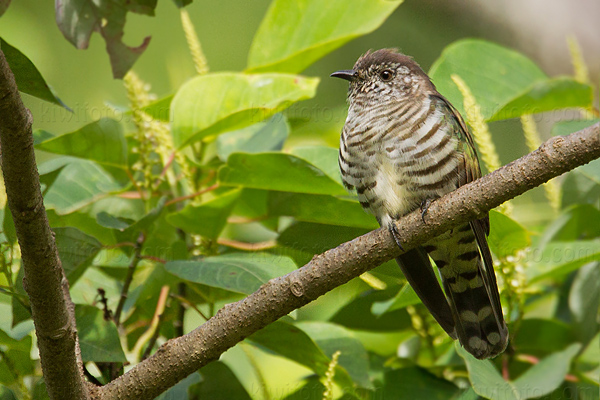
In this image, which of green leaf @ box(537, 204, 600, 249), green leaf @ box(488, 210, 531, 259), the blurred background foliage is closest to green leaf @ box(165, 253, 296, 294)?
the blurred background foliage

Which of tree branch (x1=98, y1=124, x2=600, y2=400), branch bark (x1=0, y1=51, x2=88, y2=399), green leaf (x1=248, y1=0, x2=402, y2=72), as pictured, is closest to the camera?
branch bark (x1=0, y1=51, x2=88, y2=399)

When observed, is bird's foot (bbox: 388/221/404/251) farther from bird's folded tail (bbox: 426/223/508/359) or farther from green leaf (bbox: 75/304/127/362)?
green leaf (bbox: 75/304/127/362)

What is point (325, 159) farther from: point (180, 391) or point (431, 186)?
point (180, 391)

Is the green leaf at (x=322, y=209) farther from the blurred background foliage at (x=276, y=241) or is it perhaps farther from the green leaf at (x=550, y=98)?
the green leaf at (x=550, y=98)

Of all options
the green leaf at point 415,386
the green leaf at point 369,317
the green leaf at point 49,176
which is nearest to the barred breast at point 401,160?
the green leaf at point 369,317

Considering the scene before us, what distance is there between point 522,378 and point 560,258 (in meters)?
0.51

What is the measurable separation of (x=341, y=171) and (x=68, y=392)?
1.30m

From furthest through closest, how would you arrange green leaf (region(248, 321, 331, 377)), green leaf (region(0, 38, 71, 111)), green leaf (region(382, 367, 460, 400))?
green leaf (region(382, 367, 460, 400)) → green leaf (region(248, 321, 331, 377)) → green leaf (region(0, 38, 71, 111))

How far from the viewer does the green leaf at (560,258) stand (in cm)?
239

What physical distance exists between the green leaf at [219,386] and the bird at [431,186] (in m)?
0.71

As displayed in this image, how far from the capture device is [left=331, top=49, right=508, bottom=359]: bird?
2.44 meters

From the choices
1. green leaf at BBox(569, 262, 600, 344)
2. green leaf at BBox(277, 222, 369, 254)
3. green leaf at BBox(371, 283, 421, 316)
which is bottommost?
green leaf at BBox(569, 262, 600, 344)

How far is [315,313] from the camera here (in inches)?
108

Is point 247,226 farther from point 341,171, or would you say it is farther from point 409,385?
point 409,385
